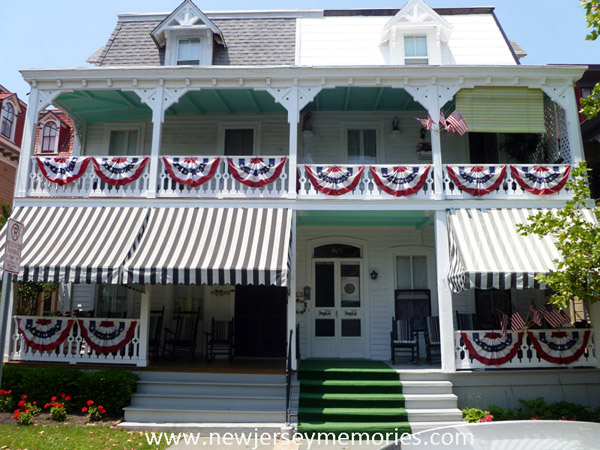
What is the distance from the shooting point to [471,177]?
38.0 feet

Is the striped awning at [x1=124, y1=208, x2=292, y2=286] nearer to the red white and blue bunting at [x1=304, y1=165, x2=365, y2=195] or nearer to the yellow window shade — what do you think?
the red white and blue bunting at [x1=304, y1=165, x2=365, y2=195]

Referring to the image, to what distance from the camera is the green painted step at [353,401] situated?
31.9 feet

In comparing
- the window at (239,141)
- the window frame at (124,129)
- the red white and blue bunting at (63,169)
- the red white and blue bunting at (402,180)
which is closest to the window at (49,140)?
the window frame at (124,129)

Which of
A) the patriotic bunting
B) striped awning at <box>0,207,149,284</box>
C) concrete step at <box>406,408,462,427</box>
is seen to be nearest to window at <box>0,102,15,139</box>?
striped awning at <box>0,207,149,284</box>

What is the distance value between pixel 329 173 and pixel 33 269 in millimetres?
6822

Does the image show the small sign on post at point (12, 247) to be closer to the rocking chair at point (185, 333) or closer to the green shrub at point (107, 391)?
the green shrub at point (107, 391)

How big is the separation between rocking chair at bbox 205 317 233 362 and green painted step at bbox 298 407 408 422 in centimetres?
348

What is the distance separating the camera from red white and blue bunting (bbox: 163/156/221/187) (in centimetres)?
1173

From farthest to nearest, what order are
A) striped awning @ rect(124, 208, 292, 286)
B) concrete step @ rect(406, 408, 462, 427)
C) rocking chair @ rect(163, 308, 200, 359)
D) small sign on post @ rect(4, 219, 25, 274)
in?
rocking chair @ rect(163, 308, 200, 359) → striped awning @ rect(124, 208, 292, 286) → concrete step @ rect(406, 408, 462, 427) → small sign on post @ rect(4, 219, 25, 274)

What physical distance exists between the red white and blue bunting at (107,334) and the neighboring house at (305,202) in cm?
4

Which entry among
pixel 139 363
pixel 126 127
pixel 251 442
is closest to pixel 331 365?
pixel 251 442

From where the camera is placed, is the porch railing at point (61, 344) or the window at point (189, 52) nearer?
the porch railing at point (61, 344)

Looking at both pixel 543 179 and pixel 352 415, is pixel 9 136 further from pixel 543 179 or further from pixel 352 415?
pixel 543 179

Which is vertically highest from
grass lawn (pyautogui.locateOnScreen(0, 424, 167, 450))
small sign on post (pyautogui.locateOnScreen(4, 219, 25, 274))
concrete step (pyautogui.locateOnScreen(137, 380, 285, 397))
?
small sign on post (pyautogui.locateOnScreen(4, 219, 25, 274))
